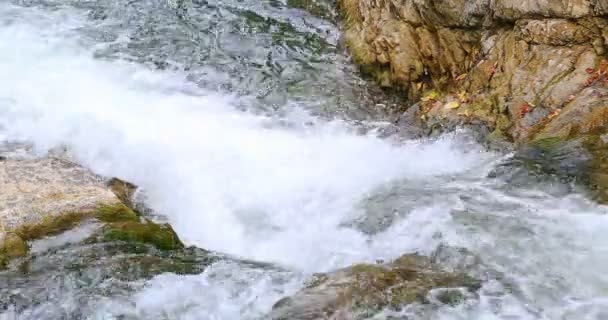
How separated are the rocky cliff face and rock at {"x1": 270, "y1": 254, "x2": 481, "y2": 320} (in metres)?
2.39

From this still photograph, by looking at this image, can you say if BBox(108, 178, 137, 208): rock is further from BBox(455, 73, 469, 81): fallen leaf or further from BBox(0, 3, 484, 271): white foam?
BBox(455, 73, 469, 81): fallen leaf

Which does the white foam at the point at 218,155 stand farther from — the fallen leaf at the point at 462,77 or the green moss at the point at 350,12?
the green moss at the point at 350,12

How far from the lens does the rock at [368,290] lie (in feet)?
17.6

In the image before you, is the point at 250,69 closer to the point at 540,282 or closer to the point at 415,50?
the point at 415,50

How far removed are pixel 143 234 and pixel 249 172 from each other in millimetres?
2467

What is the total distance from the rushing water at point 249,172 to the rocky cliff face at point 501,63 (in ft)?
1.92

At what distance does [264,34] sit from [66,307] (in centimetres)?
833

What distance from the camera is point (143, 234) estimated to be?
6.66 metres

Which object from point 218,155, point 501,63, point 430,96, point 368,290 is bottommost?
point 218,155

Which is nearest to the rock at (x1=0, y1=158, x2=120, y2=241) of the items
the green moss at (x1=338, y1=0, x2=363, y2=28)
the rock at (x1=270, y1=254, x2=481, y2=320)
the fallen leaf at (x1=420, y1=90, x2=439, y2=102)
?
the rock at (x1=270, y1=254, x2=481, y2=320)

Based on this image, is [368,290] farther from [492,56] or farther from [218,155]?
[492,56]

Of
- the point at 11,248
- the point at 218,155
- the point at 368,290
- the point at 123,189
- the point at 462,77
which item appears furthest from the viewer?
the point at 462,77

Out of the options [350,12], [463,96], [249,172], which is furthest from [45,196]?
[350,12]

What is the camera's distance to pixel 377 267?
6.09 m
